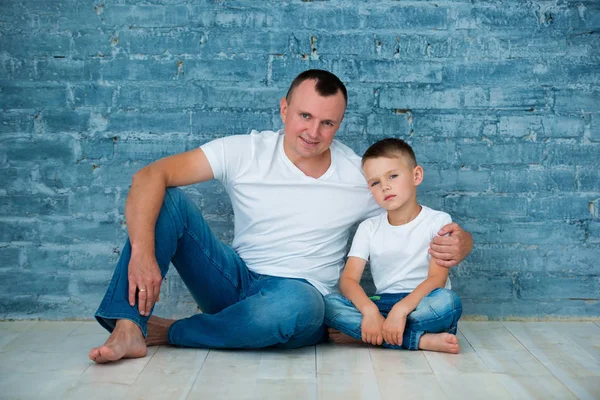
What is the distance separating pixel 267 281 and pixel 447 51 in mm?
1208

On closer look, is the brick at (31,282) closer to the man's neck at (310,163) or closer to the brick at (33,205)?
the brick at (33,205)

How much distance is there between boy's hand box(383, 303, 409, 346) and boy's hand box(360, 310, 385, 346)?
0.06 feet

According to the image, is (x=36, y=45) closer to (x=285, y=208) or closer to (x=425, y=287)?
(x=285, y=208)

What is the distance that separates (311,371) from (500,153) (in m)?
1.30

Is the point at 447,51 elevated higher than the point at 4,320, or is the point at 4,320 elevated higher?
the point at 447,51

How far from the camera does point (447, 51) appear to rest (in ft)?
9.26

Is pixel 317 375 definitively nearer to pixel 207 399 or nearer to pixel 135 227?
pixel 207 399

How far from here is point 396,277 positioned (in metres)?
2.49

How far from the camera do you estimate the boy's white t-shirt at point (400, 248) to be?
2.47 meters

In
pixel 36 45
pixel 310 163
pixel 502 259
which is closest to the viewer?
pixel 310 163

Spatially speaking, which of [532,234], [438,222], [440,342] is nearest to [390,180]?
[438,222]

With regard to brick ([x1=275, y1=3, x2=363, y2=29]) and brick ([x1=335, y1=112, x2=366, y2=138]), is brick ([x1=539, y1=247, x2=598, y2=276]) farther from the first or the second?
A: brick ([x1=275, y1=3, x2=363, y2=29])

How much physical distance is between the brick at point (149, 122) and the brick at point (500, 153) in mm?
1143

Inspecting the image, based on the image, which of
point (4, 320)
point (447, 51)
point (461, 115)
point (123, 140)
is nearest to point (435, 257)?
point (461, 115)
